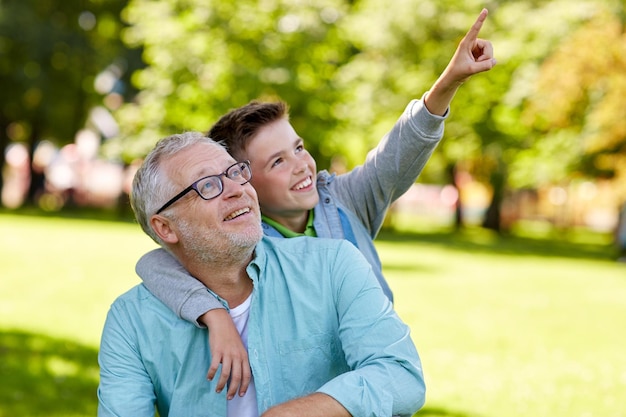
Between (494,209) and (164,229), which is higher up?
(164,229)

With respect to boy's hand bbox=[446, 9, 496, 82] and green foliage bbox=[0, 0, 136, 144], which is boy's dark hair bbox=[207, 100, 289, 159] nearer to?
boy's hand bbox=[446, 9, 496, 82]

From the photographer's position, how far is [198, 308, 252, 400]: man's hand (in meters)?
2.76

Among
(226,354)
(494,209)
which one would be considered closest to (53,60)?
(494,209)

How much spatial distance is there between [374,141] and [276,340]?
2687 cm

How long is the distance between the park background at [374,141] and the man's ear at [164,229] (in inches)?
160

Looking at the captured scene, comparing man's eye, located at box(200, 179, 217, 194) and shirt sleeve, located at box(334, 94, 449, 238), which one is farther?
shirt sleeve, located at box(334, 94, 449, 238)

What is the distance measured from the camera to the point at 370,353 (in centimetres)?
275

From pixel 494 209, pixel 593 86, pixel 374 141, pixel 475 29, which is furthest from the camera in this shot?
pixel 494 209

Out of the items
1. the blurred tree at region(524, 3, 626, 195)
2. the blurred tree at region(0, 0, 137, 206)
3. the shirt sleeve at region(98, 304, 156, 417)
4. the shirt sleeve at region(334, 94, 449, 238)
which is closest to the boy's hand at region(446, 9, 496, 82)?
the shirt sleeve at region(334, 94, 449, 238)

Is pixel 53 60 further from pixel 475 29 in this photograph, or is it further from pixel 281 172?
pixel 475 29

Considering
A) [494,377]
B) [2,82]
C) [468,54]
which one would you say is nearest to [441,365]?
[494,377]

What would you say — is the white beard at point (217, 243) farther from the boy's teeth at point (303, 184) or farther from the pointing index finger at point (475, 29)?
the pointing index finger at point (475, 29)

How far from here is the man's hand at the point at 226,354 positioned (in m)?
2.76

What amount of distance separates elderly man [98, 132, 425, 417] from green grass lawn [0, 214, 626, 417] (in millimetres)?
4138
